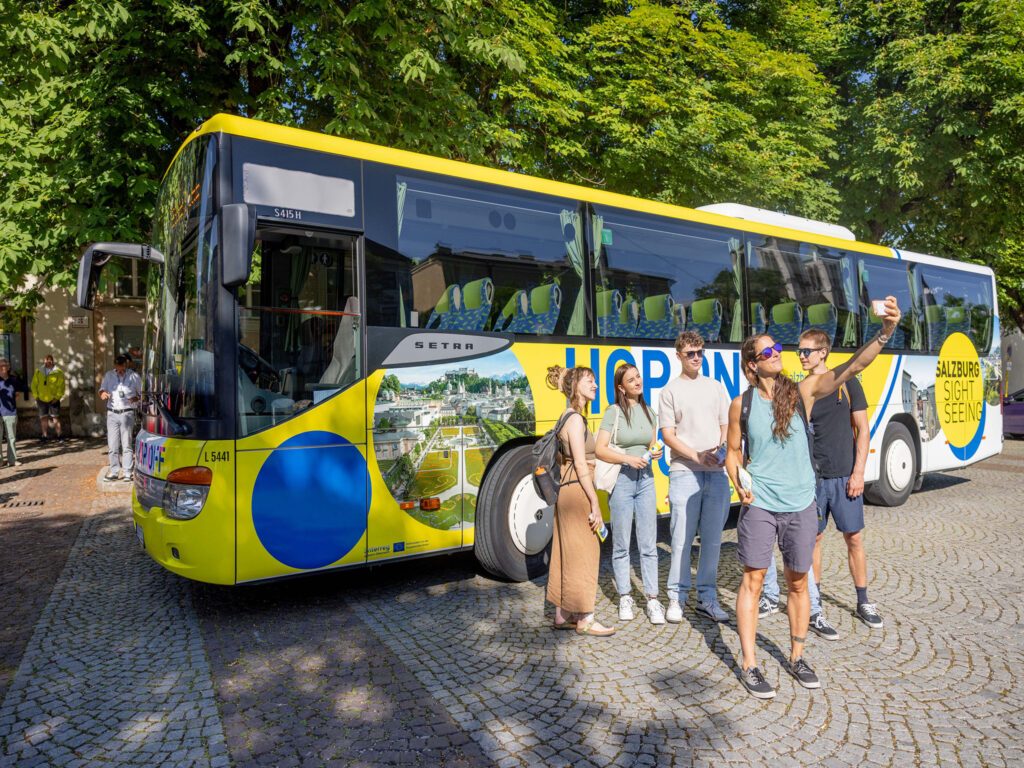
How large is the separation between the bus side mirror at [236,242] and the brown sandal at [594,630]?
10.2 ft

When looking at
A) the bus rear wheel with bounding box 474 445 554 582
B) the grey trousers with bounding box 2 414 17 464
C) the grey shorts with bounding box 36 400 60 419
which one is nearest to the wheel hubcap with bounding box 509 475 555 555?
the bus rear wheel with bounding box 474 445 554 582

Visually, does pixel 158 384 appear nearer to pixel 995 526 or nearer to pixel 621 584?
pixel 621 584

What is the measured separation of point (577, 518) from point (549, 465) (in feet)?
1.26

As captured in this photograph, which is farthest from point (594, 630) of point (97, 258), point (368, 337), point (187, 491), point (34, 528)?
point (34, 528)

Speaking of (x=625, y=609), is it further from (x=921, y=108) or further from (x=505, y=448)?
(x=921, y=108)

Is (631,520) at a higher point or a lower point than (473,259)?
lower

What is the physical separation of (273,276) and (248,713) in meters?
2.99

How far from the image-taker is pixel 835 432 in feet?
16.2

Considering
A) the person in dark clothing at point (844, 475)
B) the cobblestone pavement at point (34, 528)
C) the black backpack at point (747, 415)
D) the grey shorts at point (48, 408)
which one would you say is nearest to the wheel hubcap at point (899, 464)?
the person in dark clothing at point (844, 475)

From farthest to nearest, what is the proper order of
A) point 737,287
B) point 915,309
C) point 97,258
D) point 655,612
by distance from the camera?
point 915,309 < point 737,287 < point 97,258 < point 655,612

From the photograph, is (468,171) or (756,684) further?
(468,171)

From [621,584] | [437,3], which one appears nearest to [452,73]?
[437,3]

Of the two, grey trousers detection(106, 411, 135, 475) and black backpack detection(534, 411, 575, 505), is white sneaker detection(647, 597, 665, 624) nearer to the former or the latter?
black backpack detection(534, 411, 575, 505)

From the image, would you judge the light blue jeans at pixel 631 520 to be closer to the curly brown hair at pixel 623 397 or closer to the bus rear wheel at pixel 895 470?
the curly brown hair at pixel 623 397
